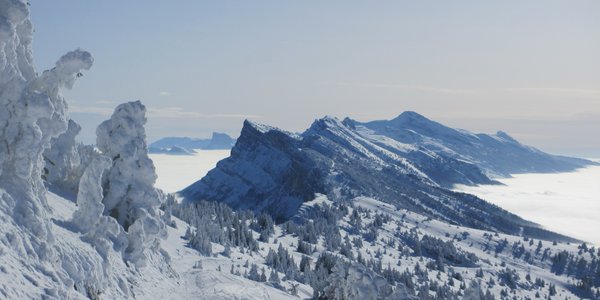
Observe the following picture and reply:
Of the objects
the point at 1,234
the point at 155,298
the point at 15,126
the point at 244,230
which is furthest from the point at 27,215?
the point at 244,230

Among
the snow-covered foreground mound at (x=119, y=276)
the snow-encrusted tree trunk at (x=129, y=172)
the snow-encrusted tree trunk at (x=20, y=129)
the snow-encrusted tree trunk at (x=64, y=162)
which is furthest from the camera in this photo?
the snow-encrusted tree trunk at (x=64, y=162)

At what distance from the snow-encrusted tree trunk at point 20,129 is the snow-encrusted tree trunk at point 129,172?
15.2 meters

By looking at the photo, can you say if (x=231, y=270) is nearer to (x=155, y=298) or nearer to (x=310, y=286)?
(x=310, y=286)

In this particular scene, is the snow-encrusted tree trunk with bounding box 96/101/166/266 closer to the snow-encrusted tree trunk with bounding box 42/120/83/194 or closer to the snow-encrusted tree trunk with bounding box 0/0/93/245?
the snow-encrusted tree trunk with bounding box 42/120/83/194

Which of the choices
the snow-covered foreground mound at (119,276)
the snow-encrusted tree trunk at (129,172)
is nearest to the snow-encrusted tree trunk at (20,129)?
the snow-covered foreground mound at (119,276)

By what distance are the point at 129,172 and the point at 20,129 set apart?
2052 cm

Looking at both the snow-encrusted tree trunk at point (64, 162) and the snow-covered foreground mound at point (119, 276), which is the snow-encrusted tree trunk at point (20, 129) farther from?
the snow-encrusted tree trunk at point (64, 162)

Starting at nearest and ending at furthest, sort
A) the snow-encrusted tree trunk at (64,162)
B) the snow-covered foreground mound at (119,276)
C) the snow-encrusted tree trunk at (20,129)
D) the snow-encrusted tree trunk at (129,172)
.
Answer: the snow-covered foreground mound at (119,276) → the snow-encrusted tree trunk at (20,129) → the snow-encrusted tree trunk at (129,172) → the snow-encrusted tree trunk at (64,162)

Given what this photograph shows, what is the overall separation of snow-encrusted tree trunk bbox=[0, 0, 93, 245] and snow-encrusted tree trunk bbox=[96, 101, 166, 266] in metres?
15.2

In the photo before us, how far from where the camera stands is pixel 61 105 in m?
51.7

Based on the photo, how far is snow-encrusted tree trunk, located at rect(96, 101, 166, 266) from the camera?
61.9 meters

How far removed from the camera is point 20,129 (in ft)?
142

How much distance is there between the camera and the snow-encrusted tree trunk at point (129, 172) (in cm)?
6194

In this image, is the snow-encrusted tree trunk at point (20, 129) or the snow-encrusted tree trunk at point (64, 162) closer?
the snow-encrusted tree trunk at point (20, 129)
